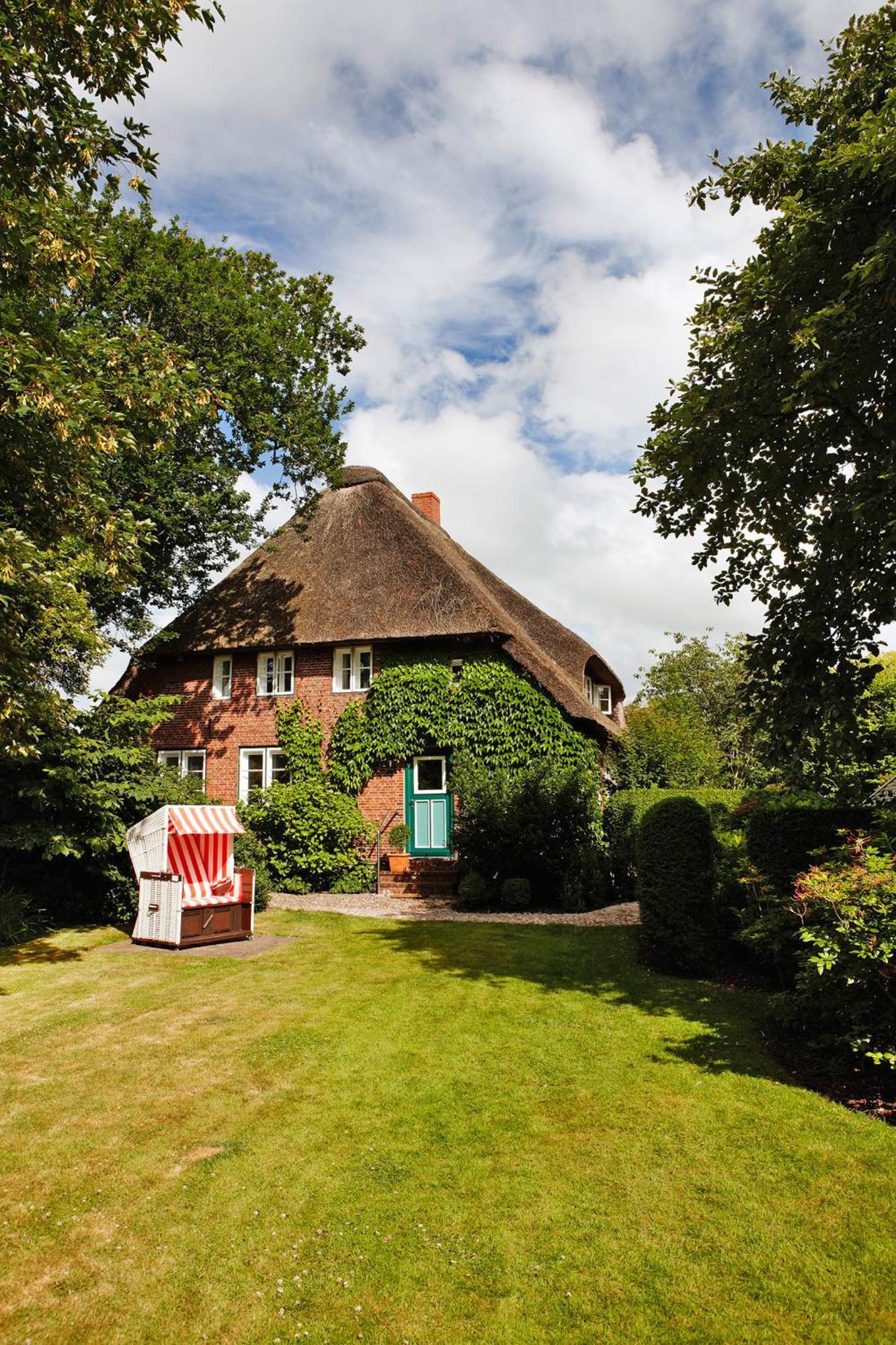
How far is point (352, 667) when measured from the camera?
19406 millimetres

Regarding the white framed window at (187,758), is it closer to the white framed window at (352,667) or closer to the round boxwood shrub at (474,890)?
the white framed window at (352,667)

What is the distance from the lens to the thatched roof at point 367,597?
1841cm

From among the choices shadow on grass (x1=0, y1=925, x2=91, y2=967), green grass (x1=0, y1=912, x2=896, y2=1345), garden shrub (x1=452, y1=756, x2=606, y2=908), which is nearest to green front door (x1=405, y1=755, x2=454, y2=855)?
garden shrub (x1=452, y1=756, x2=606, y2=908)

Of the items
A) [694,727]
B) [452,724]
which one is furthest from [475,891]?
[694,727]

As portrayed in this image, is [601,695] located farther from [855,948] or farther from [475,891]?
[855,948]

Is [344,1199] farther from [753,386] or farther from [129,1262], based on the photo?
[753,386]

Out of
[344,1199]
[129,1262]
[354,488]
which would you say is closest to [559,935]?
[344,1199]

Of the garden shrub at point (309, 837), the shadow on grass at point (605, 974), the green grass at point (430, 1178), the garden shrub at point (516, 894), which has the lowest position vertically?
the green grass at point (430, 1178)

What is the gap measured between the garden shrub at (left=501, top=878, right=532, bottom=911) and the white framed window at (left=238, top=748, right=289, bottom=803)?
7.15 meters

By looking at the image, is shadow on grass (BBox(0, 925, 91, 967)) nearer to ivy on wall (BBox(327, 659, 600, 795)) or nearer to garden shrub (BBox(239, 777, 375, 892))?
garden shrub (BBox(239, 777, 375, 892))

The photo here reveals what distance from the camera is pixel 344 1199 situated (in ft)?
14.3

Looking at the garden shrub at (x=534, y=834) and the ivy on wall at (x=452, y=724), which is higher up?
the ivy on wall at (x=452, y=724)

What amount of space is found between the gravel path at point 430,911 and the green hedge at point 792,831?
5.20 meters

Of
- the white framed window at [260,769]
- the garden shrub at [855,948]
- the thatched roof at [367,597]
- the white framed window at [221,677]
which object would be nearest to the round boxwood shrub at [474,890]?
the thatched roof at [367,597]
